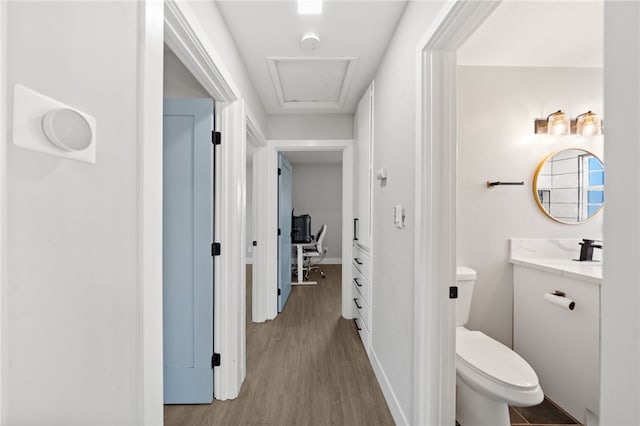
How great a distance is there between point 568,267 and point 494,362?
91 cm

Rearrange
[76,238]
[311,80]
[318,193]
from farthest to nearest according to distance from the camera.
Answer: [318,193] → [311,80] → [76,238]

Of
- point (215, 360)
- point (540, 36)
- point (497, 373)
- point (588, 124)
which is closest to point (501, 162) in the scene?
point (588, 124)

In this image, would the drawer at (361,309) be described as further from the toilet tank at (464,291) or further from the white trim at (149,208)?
the white trim at (149,208)

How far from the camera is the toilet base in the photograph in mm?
1509

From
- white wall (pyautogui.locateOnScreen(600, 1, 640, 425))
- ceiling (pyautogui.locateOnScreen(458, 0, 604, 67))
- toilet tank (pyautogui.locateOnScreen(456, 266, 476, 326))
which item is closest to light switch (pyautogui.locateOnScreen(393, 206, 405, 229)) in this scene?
toilet tank (pyautogui.locateOnScreen(456, 266, 476, 326))

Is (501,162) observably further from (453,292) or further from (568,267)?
(453,292)

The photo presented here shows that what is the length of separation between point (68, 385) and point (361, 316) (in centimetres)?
251

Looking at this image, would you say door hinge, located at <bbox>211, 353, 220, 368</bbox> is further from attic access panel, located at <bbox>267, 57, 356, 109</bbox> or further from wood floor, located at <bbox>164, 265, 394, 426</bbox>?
attic access panel, located at <bbox>267, 57, 356, 109</bbox>

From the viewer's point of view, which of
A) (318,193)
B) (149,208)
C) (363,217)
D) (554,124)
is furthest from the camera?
(318,193)

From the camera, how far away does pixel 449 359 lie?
1297 millimetres

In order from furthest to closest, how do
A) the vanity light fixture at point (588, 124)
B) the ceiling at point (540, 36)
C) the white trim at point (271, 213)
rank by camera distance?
the white trim at point (271, 213) < the vanity light fixture at point (588, 124) < the ceiling at point (540, 36)

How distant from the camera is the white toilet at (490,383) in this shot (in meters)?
1.39

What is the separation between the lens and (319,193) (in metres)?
6.91

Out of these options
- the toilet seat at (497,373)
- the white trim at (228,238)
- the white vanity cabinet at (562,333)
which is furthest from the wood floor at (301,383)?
the white vanity cabinet at (562,333)
